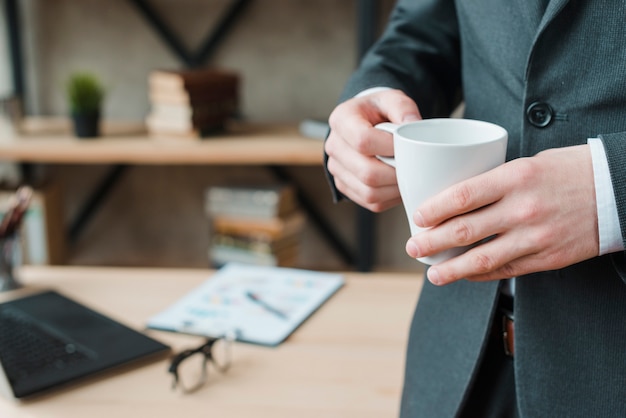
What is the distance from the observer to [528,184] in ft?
1.71

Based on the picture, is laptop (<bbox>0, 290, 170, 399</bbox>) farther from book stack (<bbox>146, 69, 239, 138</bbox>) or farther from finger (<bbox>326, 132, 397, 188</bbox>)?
book stack (<bbox>146, 69, 239, 138</bbox>)

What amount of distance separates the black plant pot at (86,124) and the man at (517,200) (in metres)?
1.45

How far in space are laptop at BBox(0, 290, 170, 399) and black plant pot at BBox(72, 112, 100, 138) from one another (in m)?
1.13

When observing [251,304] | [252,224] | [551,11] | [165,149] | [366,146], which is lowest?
[252,224]

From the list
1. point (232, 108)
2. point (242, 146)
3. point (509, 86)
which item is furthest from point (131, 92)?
point (509, 86)

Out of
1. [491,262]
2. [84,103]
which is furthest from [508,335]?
[84,103]

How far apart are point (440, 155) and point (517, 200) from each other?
0.07 metres

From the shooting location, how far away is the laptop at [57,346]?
2.77 ft

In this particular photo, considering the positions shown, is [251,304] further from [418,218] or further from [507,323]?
[418,218]

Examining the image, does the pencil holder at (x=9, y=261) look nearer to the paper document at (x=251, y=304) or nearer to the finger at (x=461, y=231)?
A: the paper document at (x=251, y=304)

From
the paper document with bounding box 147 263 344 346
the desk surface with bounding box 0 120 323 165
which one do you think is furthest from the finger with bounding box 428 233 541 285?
the desk surface with bounding box 0 120 323 165

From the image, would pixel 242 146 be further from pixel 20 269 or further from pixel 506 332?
pixel 506 332

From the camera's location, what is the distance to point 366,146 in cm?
64

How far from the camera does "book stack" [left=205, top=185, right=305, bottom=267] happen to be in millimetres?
2230
